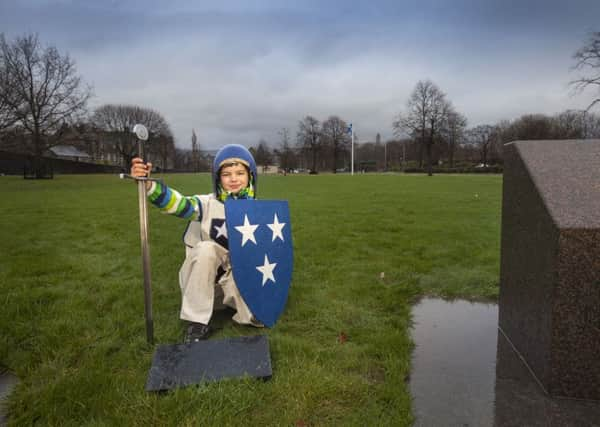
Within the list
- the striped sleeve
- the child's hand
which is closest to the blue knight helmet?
the striped sleeve

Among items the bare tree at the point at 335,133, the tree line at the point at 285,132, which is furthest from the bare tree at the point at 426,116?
the bare tree at the point at 335,133

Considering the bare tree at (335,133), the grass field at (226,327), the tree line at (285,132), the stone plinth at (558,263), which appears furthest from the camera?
the bare tree at (335,133)

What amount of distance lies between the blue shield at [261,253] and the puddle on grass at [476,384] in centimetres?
110

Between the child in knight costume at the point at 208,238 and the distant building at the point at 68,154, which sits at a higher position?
the distant building at the point at 68,154

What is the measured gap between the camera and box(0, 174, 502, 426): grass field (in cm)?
192

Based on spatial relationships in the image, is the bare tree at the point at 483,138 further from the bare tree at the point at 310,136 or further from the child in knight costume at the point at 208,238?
the child in knight costume at the point at 208,238

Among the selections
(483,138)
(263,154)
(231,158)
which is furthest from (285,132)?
(231,158)

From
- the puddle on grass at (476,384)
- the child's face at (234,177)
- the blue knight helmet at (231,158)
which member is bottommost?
the puddle on grass at (476,384)

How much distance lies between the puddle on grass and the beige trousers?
4.34ft

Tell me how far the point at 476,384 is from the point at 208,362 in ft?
5.09

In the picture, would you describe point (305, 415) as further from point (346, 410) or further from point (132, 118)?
point (132, 118)

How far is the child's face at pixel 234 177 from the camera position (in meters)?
3.19

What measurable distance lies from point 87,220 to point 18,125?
22873mm

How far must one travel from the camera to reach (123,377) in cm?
218
